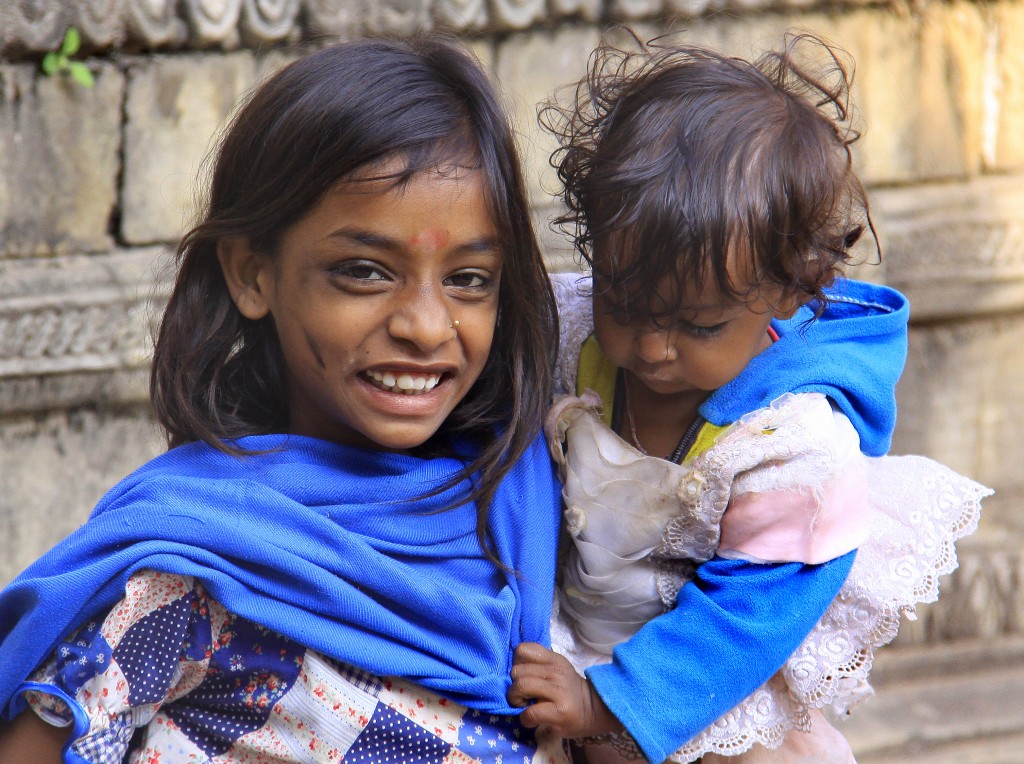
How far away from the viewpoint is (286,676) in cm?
146

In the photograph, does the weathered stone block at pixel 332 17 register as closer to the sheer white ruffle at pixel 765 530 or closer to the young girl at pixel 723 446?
the young girl at pixel 723 446

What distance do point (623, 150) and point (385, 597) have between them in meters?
0.68

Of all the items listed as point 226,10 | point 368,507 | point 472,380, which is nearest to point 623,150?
point 472,380

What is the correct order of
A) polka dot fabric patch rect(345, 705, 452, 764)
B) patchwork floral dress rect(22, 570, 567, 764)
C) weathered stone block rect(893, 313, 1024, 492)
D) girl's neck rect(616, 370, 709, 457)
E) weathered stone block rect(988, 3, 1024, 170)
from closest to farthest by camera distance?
patchwork floral dress rect(22, 570, 567, 764) < polka dot fabric patch rect(345, 705, 452, 764) < girl's neck rect(616, 370, 709, 457) < weathered stone block rect(988, 3, 1024, 170) < weathered stone block rect(893, 313, 1024, 492)

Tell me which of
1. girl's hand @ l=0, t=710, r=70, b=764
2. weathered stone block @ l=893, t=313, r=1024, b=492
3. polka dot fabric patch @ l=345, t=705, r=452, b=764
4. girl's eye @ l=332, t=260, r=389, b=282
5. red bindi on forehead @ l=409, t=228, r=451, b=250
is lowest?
weathered stone block @ l=893, t=313, r=1024, b=492

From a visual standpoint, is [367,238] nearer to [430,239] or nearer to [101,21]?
[430,239]

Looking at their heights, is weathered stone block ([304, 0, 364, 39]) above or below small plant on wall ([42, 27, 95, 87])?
above

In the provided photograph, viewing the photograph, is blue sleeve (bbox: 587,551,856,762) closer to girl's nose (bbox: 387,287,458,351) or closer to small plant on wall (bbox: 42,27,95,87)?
girl's nose (bbox: 387,287,458,351)

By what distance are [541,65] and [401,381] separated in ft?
5.37

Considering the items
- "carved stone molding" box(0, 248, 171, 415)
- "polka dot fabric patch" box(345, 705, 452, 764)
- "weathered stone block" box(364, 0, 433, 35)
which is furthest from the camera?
"weathered stone block" box(364, 0, 433, 35)

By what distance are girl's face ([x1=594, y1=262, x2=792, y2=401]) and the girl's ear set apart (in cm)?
47

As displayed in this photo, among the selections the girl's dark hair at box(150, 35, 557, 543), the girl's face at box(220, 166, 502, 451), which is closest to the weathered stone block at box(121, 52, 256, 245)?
the girl's dark hair at box(150, 35, 557, 543)

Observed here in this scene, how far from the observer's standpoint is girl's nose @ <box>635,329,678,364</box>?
5.05 ft

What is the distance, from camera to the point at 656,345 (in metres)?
1.54
